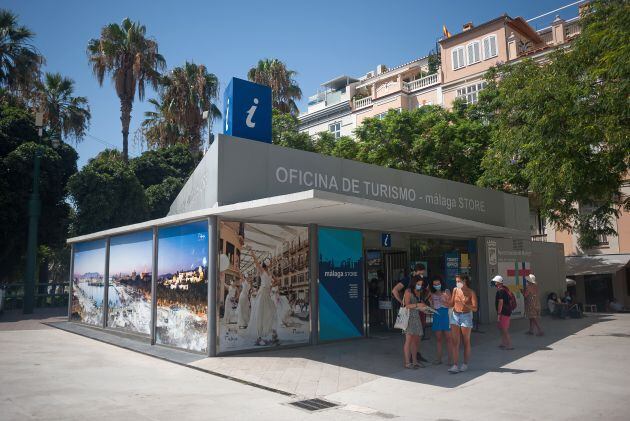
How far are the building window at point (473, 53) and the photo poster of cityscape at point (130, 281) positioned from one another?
28.8 meters

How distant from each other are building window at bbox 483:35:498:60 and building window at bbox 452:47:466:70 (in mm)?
1689

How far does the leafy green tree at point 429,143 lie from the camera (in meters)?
21.6

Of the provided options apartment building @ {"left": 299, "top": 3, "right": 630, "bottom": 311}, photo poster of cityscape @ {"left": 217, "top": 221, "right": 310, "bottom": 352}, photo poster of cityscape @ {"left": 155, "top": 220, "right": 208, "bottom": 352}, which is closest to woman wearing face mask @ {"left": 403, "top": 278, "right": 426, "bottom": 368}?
photo poster of cityscape @ {"left": 217, "top": 221, "right": 310, "bottom": 352}

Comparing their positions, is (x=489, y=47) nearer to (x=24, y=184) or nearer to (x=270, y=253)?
(x=270, y=253)

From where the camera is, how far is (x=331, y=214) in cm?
959

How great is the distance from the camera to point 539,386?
7.34 metres

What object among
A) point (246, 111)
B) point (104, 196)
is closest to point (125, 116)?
point (104, 196)

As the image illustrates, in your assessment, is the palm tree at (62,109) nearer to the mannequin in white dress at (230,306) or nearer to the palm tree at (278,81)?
the palm tree at (278,81)

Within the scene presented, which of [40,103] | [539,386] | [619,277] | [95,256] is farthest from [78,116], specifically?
[619,277]

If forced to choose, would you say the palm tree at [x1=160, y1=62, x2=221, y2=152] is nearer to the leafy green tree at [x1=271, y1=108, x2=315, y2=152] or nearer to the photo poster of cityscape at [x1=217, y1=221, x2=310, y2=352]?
the leafy green tree at [x1=271, y1=108, x2=315, y2=152]

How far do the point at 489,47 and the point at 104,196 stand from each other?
26345 mm

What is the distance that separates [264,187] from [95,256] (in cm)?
743

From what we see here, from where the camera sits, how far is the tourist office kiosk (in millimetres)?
9672

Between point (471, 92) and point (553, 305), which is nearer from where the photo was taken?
point (553, 305)
